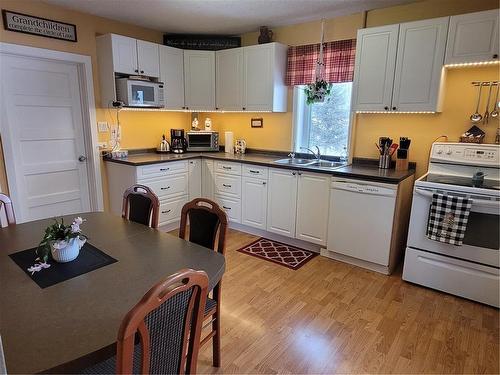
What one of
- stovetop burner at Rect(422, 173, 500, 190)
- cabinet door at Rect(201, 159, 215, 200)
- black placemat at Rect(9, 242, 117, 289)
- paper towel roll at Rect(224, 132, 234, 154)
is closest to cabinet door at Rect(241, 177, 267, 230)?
cabinet door at Rect(201, 159, 215, 200)

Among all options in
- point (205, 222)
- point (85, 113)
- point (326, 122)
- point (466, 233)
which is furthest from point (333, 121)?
point (85, 113)

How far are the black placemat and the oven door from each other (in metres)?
2.34

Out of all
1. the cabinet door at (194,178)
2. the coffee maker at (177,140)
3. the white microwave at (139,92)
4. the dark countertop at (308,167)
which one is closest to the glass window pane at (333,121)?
the dark countertop at (308,167)

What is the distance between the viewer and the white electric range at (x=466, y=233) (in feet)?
7.57

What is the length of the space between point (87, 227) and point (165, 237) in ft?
1.76

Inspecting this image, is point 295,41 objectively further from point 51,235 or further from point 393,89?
point 51,235

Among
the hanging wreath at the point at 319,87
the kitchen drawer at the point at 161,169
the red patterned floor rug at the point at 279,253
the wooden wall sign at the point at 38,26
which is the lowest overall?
the red patterned floor rug at the point at 279,253

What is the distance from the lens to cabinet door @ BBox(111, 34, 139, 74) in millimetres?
3305

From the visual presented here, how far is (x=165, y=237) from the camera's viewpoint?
1.76 metres

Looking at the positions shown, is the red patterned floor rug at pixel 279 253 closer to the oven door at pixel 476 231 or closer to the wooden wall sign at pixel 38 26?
the oven door at pixel 476 231

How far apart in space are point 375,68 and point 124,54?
2.62m

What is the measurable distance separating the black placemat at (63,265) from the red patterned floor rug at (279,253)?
1935 mm

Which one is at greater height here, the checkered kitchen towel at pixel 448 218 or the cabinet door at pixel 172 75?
the cabinet door at pixel 172 75

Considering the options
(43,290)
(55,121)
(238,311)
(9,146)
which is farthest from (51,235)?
(55,121)
